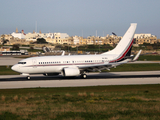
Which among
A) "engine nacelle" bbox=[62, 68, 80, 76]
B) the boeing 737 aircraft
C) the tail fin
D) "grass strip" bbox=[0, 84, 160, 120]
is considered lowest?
"grass strip" bbox=[0, 84, 160, 120]

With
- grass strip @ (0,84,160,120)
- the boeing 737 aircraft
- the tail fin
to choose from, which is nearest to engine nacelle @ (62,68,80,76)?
the boeing 737 aircraft

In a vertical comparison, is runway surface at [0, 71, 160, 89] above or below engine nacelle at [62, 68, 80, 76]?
below

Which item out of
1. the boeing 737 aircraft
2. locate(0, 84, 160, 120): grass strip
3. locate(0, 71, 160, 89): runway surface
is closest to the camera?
locate(0, 84, 160, 120): grass strip

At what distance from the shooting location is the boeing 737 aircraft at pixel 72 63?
139 feet

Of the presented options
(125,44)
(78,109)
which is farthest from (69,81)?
(78,109)

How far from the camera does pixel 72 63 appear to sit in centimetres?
4403

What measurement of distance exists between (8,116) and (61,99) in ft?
25.2

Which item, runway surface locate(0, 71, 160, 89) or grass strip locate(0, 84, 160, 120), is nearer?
grass strip locate(0, 84, 160, 120)

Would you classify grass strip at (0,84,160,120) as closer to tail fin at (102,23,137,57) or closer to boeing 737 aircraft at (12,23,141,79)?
boeing 737 aircraft at (12,23,141,79)

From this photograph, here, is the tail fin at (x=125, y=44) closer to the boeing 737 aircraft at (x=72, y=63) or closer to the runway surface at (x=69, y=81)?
the boeing 737 aircraft at (x=72, y=63)

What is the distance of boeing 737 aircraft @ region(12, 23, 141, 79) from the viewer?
42.3 metres

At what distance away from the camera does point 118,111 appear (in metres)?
18.1

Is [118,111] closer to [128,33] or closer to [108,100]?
[108,100]

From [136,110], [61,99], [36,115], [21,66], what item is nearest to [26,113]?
[36,115]
